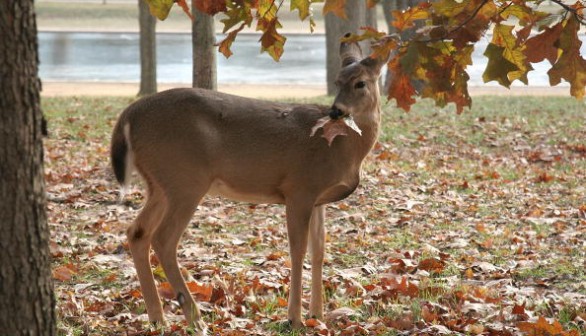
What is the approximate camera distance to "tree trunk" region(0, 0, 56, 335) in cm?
317

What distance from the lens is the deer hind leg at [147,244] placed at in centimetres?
520

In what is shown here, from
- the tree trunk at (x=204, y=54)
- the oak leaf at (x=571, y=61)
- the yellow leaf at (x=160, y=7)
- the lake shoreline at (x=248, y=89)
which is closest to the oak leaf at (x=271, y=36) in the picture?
the yellow leaf at (x=160, y=7)

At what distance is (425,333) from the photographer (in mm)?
4953

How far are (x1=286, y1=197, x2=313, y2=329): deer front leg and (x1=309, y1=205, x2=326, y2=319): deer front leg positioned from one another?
0.22 metres

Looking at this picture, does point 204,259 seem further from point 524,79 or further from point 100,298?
point 524,79

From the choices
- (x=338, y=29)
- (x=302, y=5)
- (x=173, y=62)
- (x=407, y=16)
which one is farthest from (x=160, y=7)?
(x=173, y=62)

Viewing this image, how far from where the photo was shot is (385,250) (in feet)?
23.4

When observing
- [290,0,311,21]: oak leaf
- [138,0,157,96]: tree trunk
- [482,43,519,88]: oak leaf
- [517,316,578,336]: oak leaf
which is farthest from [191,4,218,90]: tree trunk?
[138,0,157,96]: tree trunk

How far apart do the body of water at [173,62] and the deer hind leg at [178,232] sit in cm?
1598

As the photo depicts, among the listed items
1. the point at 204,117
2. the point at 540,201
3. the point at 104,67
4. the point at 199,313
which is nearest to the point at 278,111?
the point at 204,117

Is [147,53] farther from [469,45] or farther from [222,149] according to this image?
[469,45]

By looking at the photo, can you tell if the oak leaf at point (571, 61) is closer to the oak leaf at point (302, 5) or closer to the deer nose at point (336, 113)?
the deer nose at point (336, 113)

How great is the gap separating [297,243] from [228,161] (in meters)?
0.62

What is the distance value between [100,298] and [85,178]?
13.6 feet
